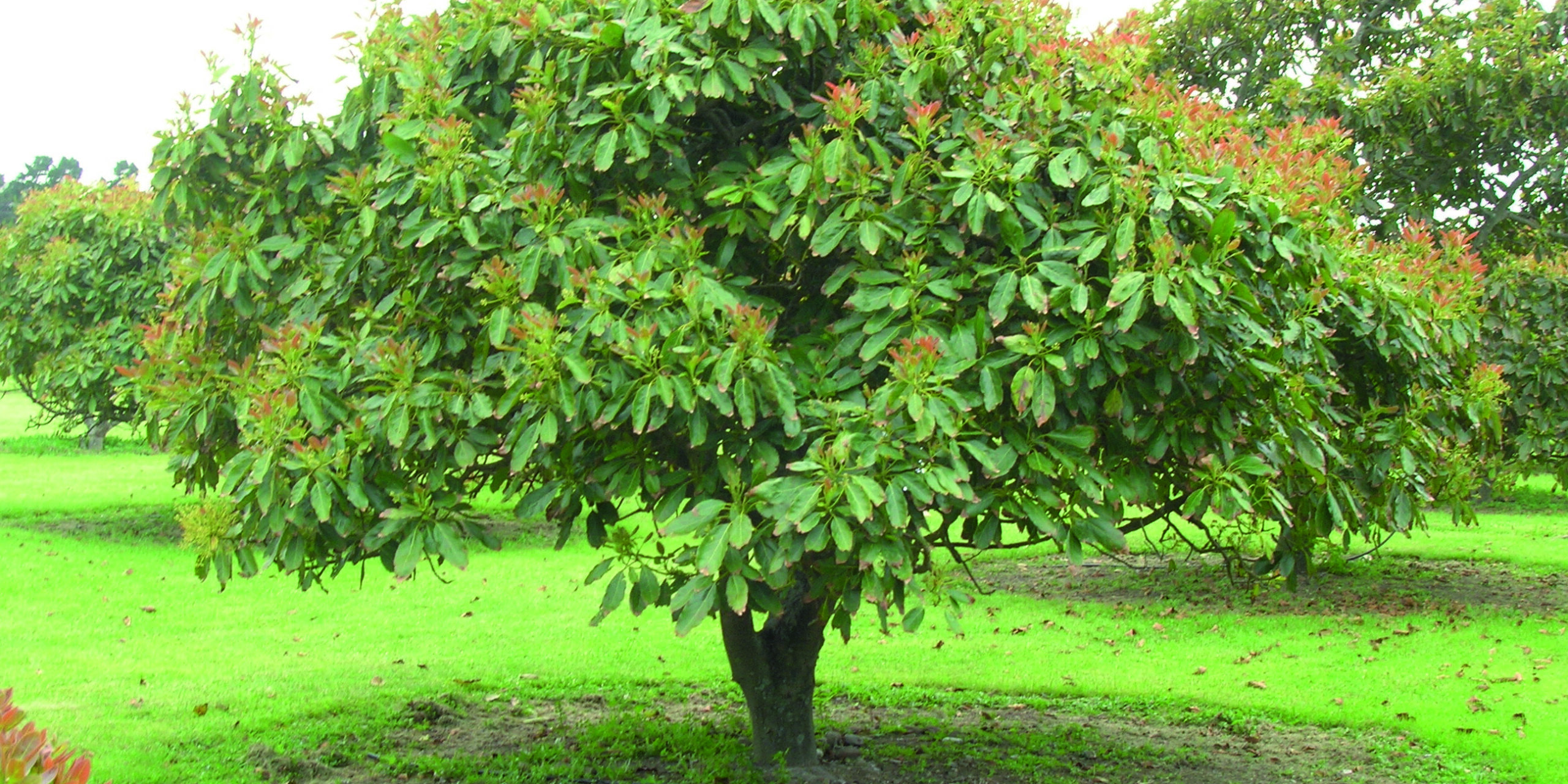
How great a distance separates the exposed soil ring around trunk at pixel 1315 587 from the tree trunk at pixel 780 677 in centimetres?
645

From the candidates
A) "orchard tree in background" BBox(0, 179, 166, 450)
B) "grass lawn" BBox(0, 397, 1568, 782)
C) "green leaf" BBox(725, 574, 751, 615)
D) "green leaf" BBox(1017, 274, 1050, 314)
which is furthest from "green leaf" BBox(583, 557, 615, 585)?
"orchard tree in background" BBox(0, 179, 166, 450)

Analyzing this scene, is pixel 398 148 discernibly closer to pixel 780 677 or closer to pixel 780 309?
pixel 780 309

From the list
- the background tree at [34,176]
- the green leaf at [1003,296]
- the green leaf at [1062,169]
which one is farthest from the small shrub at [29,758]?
the background tree at [34,176]

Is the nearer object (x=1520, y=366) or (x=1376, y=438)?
(x=1376, y=438)

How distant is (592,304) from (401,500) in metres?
1.22

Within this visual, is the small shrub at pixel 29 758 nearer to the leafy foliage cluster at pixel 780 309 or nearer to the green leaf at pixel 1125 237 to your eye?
the leafy foliage cluster at pixel 780 309

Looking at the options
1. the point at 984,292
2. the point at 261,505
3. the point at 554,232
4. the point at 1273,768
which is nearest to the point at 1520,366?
the point at 1273,768

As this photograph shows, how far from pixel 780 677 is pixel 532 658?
425 cm

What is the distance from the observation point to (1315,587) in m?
15.0

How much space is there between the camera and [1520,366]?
13.6 m

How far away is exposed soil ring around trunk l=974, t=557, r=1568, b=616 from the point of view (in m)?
13.9

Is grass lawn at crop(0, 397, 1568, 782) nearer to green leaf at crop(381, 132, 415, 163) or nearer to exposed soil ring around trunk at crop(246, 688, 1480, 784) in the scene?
exposed soil ring around trunk at crop(246, 688, 1480, 784)

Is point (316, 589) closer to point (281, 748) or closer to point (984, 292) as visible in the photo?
point (281, 748)

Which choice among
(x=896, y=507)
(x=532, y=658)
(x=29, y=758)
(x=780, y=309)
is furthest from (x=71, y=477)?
(x=29, y=758)
